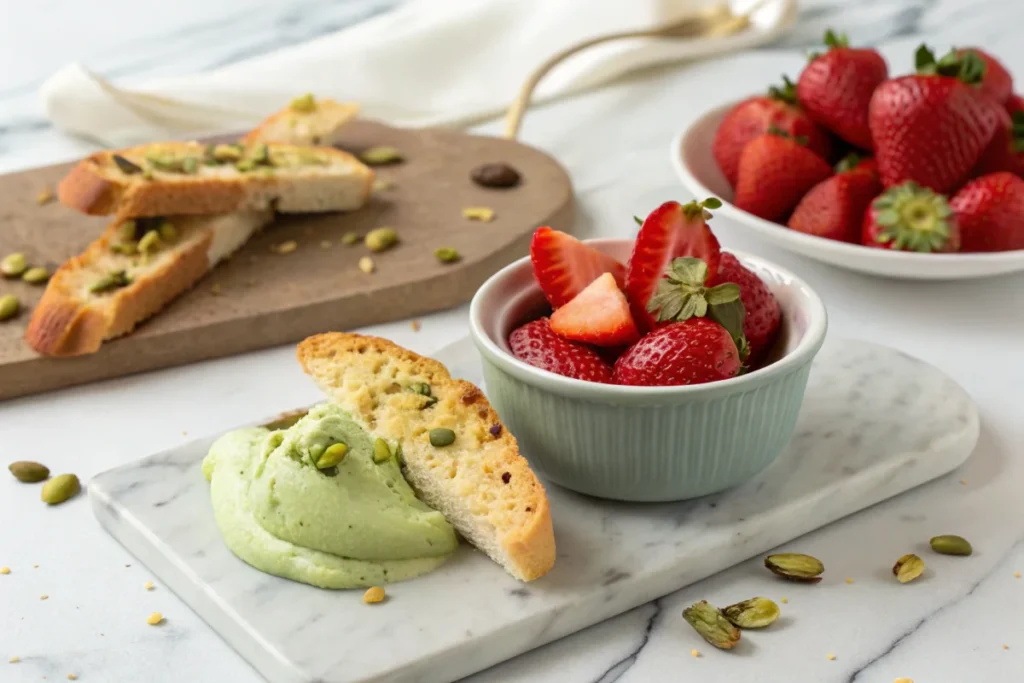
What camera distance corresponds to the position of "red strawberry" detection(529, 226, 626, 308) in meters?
1.78

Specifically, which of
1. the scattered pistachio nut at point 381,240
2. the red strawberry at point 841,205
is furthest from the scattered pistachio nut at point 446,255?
the red strawberry at point 841,205

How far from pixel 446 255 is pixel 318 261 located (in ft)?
0.94

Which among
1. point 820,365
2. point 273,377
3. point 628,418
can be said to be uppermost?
point 628,418

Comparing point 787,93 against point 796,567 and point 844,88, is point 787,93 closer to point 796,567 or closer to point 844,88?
point 844,88

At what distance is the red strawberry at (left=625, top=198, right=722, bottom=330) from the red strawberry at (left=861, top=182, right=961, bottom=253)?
78 centimetres

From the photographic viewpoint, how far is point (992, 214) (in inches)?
93.2

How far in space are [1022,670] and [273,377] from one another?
1417mm

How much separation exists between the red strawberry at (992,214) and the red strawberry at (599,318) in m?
1.00

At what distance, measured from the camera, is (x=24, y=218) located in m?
2.86

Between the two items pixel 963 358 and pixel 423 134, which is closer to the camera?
pixel 963 358

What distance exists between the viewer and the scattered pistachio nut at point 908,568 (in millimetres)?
1633


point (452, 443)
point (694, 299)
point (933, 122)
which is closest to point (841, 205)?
point (933, 122)

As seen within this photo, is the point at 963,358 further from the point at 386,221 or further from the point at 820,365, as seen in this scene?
the point at 386,221

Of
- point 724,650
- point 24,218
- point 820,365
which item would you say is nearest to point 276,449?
point 724,650
